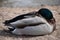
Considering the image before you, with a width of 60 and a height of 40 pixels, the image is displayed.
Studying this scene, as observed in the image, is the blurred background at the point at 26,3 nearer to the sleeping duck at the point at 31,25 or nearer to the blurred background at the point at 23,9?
the blurred background at the point at 23,9

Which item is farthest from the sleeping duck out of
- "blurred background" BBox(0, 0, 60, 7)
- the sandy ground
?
"blurred background" BBox(0, 0, 60, 7)

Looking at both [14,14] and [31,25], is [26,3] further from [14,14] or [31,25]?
[31,25]

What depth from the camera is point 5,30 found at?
Result: 3523mm

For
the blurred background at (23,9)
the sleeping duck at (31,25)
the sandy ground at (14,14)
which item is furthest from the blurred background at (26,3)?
the sleeping duck at (31,25)

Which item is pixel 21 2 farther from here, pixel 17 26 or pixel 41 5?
pixel 17 26

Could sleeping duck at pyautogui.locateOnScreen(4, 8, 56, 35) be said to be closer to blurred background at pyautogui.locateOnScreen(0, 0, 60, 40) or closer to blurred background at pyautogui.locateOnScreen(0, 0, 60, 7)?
blurred background at pyautogui.locateOnScreen(0, 0, 60, 40)

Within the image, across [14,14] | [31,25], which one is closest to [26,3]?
[14,14]

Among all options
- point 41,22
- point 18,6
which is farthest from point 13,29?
point 18,6

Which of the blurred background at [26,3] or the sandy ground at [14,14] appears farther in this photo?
the blurred background at [26,3]

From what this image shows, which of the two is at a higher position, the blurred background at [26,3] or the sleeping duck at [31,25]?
the blurred background at [26,3]

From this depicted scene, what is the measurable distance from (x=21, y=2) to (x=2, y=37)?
2.23 meters

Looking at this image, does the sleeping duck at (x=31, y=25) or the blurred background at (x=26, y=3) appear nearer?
the sleeping duck at (x=31, y=25)

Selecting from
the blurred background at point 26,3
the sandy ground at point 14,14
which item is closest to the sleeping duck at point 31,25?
the sandy ground at point 14,14

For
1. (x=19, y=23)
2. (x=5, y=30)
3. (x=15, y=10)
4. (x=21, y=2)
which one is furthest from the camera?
(x=21, y=2)
